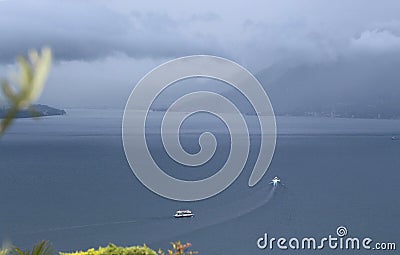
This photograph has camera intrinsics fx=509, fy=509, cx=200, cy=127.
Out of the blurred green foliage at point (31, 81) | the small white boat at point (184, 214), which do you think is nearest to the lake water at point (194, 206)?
the small white boat at point (184, 214)

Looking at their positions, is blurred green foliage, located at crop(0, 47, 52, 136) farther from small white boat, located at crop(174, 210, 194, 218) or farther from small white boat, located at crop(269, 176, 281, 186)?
small white boat, located at crop(269, 176, 281, 186)

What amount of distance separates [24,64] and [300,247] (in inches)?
1252

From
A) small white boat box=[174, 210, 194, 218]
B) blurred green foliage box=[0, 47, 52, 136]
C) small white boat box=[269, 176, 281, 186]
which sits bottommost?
blurred green foliage box=[0, 47, 52, 136]

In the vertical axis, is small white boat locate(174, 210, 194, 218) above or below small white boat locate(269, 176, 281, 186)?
below

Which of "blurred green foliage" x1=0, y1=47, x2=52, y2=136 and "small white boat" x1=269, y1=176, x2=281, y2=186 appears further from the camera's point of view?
"small white boat" x1=269, y1=176, x2=281, y2=186

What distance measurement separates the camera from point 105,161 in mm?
58219

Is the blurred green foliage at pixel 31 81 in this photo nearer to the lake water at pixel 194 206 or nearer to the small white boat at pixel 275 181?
the lake water at pixel 194 206

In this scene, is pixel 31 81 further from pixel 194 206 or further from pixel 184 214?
pixel 194 206

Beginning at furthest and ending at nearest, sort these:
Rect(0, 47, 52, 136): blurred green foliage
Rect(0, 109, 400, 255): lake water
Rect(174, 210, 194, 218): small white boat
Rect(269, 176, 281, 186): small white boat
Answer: Rect(269, 176, 281, 186): small white boat, Rect(174, 210, 194, 218): small white boat, Rect(0, 109, 400, 255): lake water, Rect(0, 47, 52, 136): blurred green foliage

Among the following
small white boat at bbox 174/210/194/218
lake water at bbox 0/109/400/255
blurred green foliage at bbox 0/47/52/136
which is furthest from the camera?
small white boat at bbox 174/210/194/218

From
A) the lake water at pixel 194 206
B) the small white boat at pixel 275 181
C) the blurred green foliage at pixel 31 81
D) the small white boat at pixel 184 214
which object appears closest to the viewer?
the blurred green foliage at pixel 31 81

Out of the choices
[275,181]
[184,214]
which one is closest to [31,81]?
[184,214]

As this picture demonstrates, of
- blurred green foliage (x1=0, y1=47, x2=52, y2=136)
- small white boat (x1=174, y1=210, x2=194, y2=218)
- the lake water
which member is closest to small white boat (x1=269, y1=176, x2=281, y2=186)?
the lake water

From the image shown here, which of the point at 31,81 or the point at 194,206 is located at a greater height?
the point at 194,206
